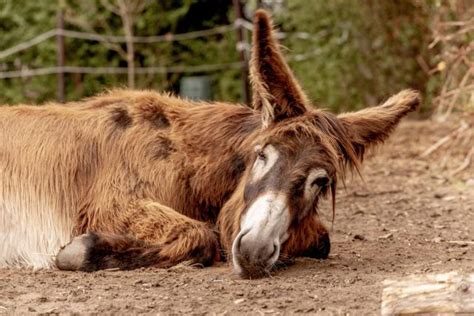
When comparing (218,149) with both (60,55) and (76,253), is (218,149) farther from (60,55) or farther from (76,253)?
(60,55)

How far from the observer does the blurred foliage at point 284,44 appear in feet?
44.7

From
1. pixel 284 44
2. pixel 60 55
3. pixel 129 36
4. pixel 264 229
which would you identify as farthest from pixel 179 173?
pixel 284 44

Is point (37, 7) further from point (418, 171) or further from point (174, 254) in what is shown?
point (174, 254)

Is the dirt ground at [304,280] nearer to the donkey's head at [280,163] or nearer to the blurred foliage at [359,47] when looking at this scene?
the donkey's head at [280,163]

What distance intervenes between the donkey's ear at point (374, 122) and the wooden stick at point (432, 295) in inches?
69.4

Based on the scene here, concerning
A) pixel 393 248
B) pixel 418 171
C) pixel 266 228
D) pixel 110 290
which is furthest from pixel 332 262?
pixel 418 171

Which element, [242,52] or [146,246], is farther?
[242,52]

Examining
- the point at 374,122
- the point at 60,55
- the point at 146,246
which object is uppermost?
the point at 60,55

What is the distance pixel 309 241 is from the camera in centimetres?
513

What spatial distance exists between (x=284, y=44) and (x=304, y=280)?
30.7 feet

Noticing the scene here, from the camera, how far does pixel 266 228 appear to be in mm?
4578

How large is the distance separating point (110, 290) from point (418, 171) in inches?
209

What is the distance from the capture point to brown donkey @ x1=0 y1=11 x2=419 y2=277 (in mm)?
4863

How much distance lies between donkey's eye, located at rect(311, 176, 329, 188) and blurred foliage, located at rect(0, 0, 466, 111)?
28.4ft
